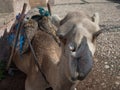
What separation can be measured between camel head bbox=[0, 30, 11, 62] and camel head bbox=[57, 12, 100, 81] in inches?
110

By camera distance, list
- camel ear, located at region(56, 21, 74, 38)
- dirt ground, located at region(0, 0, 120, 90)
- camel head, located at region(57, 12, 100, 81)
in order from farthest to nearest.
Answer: dirt ground, located at region(0, 0, 120, 90), camel ear, located at region(56, 21, 74, 38), camel head, located at region(57, 12, 100, 81)

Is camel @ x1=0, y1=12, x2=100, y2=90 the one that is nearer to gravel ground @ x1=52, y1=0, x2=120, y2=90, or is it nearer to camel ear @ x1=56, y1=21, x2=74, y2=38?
camel ear @ x1=56, y1=21, x2=74, y2=38

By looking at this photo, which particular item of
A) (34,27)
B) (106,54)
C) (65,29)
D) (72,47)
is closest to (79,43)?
(72,47)

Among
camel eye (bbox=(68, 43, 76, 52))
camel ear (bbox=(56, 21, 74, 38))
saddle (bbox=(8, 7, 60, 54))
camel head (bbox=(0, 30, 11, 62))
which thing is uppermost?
camel ear (bbox=(56, 21, 74, 38))

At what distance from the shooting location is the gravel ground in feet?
14.8

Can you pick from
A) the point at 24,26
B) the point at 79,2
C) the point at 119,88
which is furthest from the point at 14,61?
the point at 79,2

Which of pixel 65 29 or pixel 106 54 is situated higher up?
pixel 65 29

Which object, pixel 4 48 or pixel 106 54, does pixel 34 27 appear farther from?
pixel 106 54

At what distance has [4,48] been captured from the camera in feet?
16.6

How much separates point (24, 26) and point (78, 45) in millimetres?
2147

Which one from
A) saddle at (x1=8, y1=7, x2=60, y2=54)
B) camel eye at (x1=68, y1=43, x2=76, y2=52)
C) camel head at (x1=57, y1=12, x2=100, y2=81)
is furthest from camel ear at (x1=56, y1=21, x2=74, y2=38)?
saddle at (x1=8, y1=7, x2=60, y2=54)

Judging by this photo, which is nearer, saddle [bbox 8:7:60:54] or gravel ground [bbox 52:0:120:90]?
saddle [bbox 8:7:60:54]

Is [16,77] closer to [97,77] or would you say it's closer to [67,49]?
[97,77]

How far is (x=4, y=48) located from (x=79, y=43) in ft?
10.4
